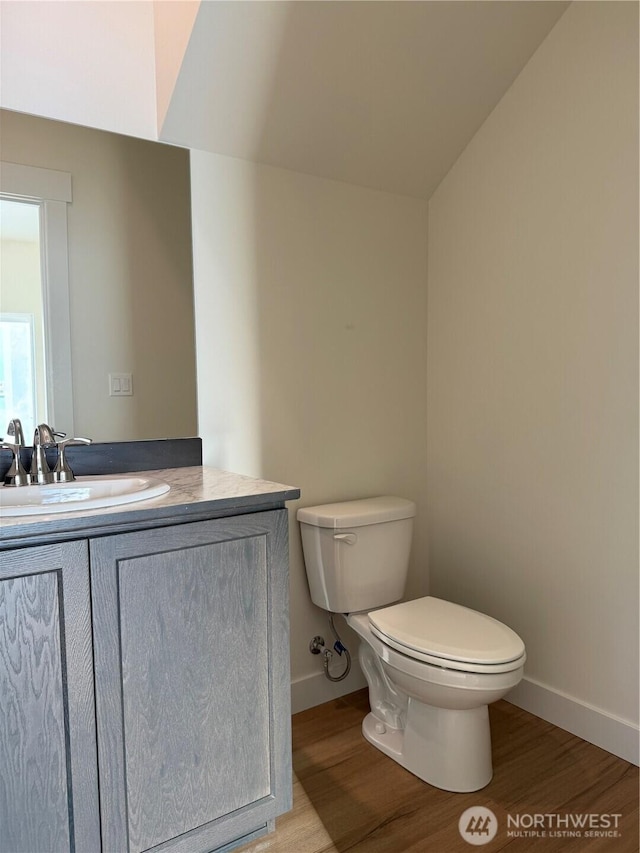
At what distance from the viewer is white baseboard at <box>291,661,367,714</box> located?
2020 millimetres

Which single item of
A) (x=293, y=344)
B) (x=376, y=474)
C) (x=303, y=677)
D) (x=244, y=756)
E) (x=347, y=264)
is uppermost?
(x=347, y=264)

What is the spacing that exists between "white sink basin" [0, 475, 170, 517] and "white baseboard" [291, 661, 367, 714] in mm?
963

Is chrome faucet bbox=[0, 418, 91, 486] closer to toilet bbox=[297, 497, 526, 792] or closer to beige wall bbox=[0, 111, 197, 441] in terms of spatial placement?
beige wall bbox=[0, 111, 197, 441]

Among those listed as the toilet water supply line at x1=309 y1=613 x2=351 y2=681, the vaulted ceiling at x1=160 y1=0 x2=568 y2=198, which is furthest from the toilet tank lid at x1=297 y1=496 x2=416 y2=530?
the vaulted ceiling at x1=160 y1=0 x2=568 y2=198

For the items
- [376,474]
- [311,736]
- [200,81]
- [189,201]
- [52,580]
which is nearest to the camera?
[52,580]

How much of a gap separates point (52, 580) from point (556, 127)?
1885 mm

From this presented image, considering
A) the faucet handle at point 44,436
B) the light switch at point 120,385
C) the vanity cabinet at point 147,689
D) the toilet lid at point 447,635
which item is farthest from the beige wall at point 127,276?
the toilet lid at point 447,635

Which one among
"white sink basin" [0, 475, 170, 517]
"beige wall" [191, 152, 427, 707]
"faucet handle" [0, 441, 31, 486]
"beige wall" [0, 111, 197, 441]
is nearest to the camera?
"white sink basin" [0, 475, 170, 517]

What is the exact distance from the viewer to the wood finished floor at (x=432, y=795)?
143 centimetres

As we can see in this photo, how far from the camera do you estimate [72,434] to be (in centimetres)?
162

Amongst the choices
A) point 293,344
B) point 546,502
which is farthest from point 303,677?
point 293,344

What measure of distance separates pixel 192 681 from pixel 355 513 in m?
0.79

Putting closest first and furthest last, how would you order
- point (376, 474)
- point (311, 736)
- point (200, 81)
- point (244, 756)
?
point (244, 756) < point (200, 81) < point (311, 736) < point (376, 474)

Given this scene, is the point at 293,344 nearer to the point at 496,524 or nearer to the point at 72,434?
the point at 72,434
